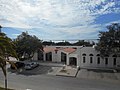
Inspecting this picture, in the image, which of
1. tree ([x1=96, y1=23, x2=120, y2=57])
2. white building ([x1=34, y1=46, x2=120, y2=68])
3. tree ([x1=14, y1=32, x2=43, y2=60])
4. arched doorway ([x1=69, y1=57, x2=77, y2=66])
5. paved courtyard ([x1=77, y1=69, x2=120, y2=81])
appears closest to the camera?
paved courtyard ([x1=77, y1=69, x2=120, y2=81])

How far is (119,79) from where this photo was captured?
1276 inches

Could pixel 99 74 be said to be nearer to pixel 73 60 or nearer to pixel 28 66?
pixel 73 60

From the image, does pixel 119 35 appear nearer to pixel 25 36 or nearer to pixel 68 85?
pixel 68 85

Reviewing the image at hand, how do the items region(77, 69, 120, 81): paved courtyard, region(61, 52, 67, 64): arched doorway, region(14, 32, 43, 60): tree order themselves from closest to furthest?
region(77, 69, 120, 81): paved courtyard
region(14, 32, 43, 60): tree
region(61, 52, 67, 64): arched doorway

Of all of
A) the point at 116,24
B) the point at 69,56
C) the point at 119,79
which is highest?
the point at 116,24

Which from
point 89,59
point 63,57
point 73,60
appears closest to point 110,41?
point 89,59

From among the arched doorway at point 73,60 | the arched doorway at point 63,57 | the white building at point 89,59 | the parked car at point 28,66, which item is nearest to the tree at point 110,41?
the white building at point 89,59

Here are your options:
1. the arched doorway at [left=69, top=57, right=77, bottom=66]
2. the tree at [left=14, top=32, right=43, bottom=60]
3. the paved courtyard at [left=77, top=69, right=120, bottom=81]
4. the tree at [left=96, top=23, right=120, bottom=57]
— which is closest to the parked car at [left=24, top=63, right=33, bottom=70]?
the tree at [left=14, top=32, right=43, bottom=60]

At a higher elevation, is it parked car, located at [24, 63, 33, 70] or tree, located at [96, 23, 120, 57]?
tree, located at [96, 23, 120, 57]

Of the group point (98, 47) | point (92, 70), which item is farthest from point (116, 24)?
point (92, 70)

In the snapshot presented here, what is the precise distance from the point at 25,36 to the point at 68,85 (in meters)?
20.8

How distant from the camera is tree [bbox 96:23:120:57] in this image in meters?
38.6

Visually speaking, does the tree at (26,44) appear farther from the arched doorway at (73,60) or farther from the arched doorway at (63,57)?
the arched doorway at (73,60)

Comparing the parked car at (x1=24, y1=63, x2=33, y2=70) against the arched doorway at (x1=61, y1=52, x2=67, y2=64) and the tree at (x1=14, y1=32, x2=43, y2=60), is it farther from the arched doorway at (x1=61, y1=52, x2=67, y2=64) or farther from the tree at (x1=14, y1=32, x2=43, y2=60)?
the arched doorway at (x1=61, y1=52, x2=67, y2=64)
